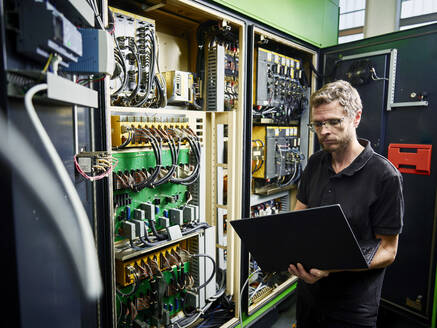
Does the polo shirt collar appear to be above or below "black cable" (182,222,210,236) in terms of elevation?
above

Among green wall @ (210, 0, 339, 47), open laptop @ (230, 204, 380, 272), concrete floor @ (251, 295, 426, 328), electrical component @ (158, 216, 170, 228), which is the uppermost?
green wall @ (210, 0, 339, 47)

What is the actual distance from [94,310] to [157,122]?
0.99 meters

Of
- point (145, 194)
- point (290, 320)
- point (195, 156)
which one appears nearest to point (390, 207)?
point (195, 156)

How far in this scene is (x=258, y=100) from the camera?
2301 millimetres

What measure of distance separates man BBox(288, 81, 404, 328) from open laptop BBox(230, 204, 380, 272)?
0.24ft

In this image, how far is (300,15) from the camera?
2.32m

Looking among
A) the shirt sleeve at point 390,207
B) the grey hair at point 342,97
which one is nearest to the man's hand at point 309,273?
the shirt sleeve at point 390,207

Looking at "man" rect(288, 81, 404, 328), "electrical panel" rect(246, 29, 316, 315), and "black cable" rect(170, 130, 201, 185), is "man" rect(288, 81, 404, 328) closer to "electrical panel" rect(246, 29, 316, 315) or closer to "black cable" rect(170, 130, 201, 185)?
"black cable" rect(170, 130, 201, 185)

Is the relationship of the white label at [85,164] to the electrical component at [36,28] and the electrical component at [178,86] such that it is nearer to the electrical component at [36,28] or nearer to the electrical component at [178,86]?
the electrical component at [36,28]

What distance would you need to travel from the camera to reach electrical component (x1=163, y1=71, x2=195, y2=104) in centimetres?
180

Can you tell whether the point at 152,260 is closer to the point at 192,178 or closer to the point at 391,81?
the point at 192,178

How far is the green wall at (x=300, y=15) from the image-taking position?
188cm

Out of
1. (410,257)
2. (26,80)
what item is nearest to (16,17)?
(26,80)

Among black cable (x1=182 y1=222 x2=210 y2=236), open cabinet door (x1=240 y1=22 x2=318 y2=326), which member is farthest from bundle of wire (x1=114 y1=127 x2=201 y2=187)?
open cabinet door (x1=240 y1=22 x2=318 y2=326)
